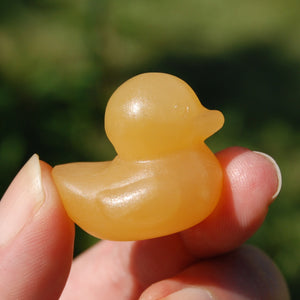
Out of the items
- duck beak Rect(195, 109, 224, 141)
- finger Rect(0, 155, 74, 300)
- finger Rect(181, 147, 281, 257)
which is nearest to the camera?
finger Rect(0, 155, 74, 300)

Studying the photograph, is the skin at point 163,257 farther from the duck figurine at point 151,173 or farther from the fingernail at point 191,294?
the duck figurine at point 151,173

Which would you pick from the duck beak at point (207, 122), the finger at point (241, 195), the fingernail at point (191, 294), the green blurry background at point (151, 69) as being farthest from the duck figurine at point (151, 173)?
the green blurry background at point (151, 69)

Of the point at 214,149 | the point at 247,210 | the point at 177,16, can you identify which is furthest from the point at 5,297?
the point at 177,16

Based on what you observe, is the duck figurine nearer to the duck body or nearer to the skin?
the duck body

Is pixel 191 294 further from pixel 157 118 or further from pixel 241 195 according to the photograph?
pixel 157 118

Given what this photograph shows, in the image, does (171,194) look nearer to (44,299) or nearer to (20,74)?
(44,299)

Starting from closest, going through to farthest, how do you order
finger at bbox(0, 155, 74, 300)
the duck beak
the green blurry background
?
finger at bbox(0, 155, 74, 300) → the duck beak → the green blurry background

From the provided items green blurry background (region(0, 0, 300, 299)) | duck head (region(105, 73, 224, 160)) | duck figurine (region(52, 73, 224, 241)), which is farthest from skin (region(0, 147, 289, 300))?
green blurry background (region(0, 0, 300, 299))

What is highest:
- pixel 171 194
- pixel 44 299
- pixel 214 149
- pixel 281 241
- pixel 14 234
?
pixel 171 194
